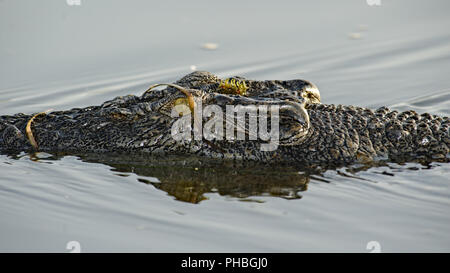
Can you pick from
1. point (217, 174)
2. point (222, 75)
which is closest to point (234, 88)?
point (217, 174)

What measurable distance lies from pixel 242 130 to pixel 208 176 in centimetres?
56

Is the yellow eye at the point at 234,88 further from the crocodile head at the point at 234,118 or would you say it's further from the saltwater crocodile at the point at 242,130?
the crocodile head at the point at 234,118

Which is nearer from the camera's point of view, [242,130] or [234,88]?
[242,130]

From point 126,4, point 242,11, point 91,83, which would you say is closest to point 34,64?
point 91,83

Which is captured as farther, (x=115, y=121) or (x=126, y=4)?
(x=126, y=4)

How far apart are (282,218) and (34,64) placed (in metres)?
6.61

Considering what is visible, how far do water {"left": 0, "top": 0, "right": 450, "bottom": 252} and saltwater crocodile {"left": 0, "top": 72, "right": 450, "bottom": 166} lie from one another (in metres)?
0.18

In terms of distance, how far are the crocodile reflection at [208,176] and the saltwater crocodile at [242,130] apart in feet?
0.33

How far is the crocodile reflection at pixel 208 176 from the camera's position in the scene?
543 centimetres

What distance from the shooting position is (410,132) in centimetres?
605

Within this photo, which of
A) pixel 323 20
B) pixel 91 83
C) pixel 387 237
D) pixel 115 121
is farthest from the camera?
pixel 323 20

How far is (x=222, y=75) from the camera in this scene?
9.49m

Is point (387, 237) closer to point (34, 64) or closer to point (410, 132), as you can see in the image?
point (410, 132)

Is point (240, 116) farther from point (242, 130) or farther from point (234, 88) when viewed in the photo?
point (234, 88)
